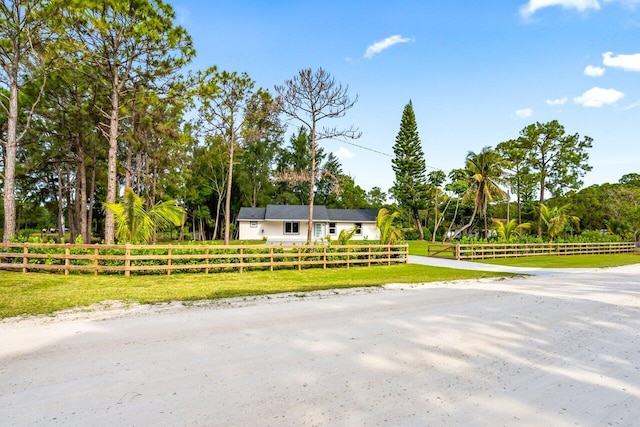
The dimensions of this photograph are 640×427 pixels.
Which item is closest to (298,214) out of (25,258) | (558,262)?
(558,262)

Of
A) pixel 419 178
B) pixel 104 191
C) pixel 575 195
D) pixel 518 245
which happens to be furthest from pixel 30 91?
pixel 575 195

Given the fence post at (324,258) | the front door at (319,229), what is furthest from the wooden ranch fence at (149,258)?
the front door at (319,229)

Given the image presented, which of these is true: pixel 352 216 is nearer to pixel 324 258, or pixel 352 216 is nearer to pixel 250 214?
pixel 250 214

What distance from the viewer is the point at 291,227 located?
121ft

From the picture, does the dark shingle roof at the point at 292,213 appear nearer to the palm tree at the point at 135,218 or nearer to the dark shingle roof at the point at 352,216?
the dark shingle roof at the point at 352,216

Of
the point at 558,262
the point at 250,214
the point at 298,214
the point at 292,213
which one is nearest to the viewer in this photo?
the point at 558,262

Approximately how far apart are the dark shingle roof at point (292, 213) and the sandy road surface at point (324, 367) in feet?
96.4

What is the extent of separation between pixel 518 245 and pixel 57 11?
25.6 meters

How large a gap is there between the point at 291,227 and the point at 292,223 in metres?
0.43

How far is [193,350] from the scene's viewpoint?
433 centimetres

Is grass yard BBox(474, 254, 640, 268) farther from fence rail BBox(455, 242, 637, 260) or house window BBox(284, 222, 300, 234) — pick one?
house window BBox(284, 222, 300, 234)

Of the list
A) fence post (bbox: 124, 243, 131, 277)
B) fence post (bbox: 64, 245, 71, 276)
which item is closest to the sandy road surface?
fence post (bbox: 124, 243, 131, 277)

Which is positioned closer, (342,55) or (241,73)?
(342,55)

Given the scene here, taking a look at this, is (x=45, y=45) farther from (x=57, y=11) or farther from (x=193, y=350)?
(x=193, y=350)
